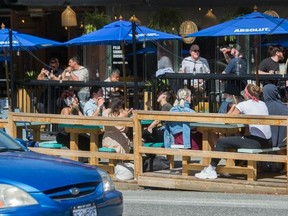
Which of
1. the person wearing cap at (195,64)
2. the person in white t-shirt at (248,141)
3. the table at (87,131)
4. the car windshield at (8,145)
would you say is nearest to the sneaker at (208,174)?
the person in white t-shirt at (248,141)

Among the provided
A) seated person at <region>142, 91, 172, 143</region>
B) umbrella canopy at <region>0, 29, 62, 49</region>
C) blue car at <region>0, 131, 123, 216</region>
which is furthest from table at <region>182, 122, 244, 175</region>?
umbrella canopy at <region>0, 29, 62, 49</region>

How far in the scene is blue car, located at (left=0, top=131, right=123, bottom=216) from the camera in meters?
Answer: 7.93

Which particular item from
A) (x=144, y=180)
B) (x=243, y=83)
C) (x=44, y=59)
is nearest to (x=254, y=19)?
(x=243, y=83)

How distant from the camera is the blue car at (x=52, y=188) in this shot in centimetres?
793

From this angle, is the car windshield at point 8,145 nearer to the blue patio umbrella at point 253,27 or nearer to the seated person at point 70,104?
the seated person at point 70,104

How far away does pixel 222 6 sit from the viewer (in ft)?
71.7

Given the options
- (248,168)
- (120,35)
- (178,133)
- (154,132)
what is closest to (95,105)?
(154,132)

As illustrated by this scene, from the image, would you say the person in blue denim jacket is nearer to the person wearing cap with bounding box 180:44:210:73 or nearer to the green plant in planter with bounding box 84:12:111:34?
the person wearing cap with bounding box 180:44:210:73

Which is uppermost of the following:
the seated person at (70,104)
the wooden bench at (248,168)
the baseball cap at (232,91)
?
the baseball cap at (232,91)

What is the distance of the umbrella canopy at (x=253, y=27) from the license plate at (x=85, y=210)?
9070 mm

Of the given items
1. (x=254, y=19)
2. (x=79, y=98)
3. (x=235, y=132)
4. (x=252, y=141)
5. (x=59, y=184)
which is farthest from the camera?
(x=79, y=98)

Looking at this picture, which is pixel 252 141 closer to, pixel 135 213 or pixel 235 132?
pixel 235 132

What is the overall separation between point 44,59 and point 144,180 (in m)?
11.6

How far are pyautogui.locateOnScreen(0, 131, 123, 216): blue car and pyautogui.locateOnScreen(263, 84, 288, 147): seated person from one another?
5094mm
